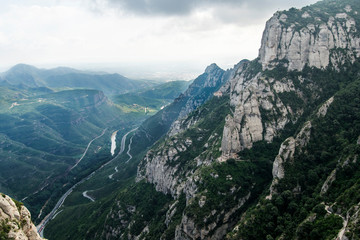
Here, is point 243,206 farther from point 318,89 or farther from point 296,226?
point 318,89

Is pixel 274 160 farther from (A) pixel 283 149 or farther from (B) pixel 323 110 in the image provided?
(B) pixel 323 110

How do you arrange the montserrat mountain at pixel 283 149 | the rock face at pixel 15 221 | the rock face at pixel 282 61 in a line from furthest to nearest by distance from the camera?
the rock face at pixel 282 61
the montserrat mountain at pixel 283 149
the rock face at pixel 15 221

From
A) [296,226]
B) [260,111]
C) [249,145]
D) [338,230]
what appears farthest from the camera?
[260,111]

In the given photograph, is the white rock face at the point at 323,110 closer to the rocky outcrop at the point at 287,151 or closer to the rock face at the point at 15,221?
the rocky outcrop at the point at 287,151

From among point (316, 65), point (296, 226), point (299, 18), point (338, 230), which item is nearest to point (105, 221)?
point (296, 226)

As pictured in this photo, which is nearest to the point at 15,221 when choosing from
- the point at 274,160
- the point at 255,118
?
the point at 274,160

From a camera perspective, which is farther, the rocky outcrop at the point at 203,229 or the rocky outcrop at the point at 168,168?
the rocky outcrop at the point at 168,168

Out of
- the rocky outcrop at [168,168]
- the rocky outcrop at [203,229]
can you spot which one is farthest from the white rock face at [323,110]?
the rocky outcrop at [168,168]
